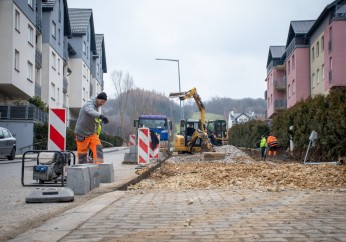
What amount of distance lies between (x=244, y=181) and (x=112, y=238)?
22.2 feet

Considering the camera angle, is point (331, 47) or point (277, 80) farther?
point (277, 80)

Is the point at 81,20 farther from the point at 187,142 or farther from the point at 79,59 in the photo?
the point at 187,142

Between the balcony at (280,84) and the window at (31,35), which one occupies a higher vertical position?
the window at (31,35)

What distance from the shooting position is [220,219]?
18.0 ft

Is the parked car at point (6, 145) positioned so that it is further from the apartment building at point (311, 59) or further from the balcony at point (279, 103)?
the balcony at point (279, 103)

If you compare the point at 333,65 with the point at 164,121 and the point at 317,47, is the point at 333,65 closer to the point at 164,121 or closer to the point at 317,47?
the point at 317,47

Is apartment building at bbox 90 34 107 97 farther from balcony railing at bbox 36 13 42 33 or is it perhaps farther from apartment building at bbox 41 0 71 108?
balcony railing at bbox 36 13 42 33

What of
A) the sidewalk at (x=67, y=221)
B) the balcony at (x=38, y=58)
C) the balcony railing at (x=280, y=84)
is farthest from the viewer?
the balcony railing at (x=280, y=84)

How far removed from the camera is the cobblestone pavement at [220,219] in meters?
4.49

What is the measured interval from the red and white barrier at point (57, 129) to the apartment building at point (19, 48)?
23.9m

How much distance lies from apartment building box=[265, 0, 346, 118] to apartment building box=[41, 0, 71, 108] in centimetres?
2163

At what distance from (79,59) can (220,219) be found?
5260 cm

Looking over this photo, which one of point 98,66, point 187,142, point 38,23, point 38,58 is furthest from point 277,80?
point 38,23

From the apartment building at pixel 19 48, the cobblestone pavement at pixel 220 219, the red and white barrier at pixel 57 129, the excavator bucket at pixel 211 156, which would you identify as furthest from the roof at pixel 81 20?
the cobblestone pavement at pixel 220 219
